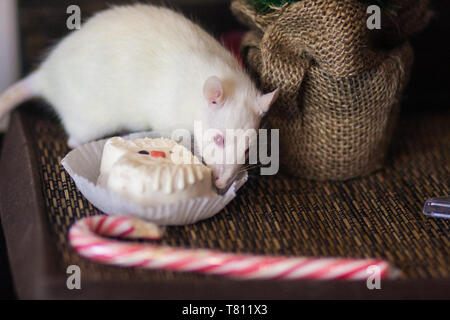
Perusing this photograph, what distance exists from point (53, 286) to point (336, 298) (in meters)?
0.45

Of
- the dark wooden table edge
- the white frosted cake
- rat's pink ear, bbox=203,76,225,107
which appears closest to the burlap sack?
rat's pink ear, bbox=203,76,225,107

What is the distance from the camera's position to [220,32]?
5.51 feet

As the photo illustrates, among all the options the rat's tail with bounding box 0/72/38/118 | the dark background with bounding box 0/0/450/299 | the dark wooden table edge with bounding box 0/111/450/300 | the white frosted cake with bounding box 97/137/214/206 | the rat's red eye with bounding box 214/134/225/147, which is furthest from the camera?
the dark background with bounding box 0/0/450/299

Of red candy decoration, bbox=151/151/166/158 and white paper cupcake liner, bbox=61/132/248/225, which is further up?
red candy decoration, bbox=151/151/166/158

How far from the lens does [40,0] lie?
155 centimetres

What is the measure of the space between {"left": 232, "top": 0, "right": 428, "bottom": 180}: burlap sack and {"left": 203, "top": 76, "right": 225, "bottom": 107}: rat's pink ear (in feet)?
0.44

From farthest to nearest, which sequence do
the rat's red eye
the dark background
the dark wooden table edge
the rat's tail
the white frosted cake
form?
the dark background, the rat's tail, the rat's red eye, the white frosted cake, the dark wooden table edge

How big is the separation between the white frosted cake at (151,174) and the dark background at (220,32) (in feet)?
2.16

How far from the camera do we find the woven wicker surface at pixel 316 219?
39.2 inches

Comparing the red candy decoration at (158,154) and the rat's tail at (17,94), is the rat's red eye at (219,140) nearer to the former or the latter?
the red candy decoration at (158,154)

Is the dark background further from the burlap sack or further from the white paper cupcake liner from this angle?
the white paper cupcake liner

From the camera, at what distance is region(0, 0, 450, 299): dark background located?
5.16ft

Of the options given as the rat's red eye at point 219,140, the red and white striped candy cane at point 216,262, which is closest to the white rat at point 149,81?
the rat's red eye at point 219,140
